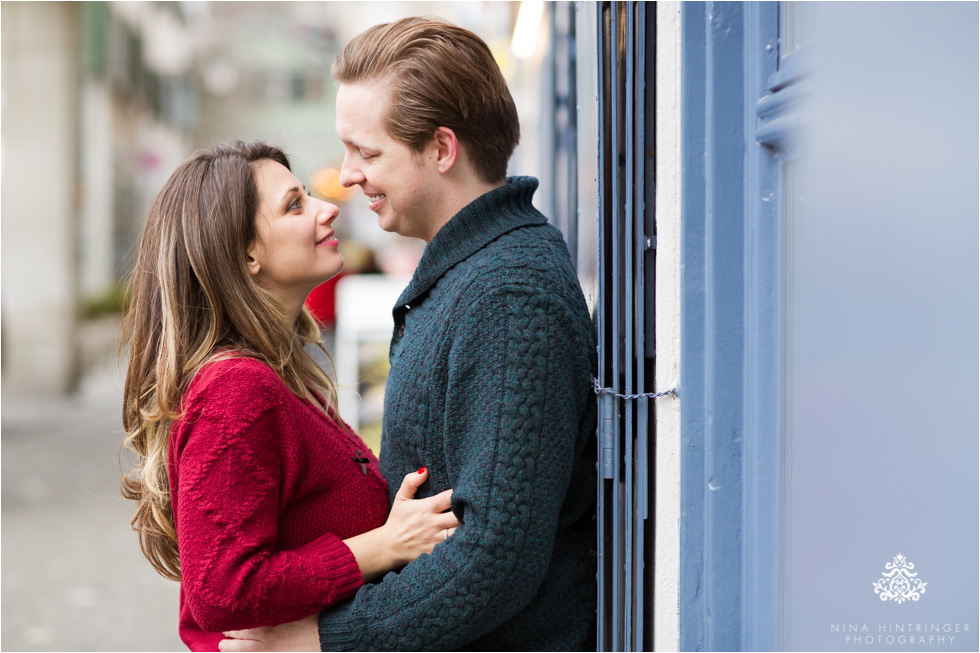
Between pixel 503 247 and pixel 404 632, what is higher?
pixel 503 247

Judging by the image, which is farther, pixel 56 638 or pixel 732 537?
pixel 56 638

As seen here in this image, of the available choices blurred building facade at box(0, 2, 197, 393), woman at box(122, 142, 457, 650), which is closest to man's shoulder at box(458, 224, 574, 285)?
woman at box(122, 142, 457, 650)

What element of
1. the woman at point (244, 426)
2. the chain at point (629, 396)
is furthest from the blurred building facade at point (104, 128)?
the chain at point (629, 396)

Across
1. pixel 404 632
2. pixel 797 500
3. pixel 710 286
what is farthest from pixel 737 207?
pixel 404 632

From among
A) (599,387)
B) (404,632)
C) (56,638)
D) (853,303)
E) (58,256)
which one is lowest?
(56,638)

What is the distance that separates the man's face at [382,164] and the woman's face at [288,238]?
162 millimetres

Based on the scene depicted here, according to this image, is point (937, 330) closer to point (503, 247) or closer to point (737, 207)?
point (737, 207)

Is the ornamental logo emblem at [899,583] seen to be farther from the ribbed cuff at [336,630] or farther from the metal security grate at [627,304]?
the ribbed cuff at [336,630]

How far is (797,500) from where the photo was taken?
1.19 metres

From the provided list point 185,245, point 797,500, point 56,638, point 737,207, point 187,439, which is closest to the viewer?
point 797,500

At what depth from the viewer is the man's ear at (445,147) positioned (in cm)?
196

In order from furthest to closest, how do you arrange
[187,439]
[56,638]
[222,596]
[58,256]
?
[58,256]
[56,638]
[187,439]
[222,596]

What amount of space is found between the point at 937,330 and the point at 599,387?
93 centimetres

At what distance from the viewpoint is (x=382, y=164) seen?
2010 mm
